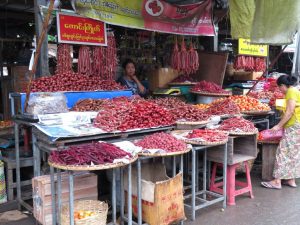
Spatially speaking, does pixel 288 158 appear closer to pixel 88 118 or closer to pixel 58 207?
pixel 88 118

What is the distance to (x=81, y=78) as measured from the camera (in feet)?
18.6

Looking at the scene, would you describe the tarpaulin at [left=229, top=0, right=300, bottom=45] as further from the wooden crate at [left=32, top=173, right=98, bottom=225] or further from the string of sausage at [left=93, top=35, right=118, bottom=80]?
the wooden crate at [left=32, top=173, right=98, bottom=225]

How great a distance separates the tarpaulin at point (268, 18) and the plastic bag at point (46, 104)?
3660mm

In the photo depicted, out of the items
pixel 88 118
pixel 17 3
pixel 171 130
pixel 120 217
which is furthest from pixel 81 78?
pixel 17 3

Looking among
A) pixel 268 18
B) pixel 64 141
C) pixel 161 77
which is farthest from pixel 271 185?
pixel 64 141

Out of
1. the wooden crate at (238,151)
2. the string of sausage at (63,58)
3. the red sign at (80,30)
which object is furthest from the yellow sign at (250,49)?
the string of sausage at (63,58)

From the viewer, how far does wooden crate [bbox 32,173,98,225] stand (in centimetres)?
393

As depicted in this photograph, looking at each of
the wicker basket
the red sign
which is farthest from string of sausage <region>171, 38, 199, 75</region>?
the wicker basket

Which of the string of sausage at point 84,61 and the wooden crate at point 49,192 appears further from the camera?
the string of sausage at point 84,61

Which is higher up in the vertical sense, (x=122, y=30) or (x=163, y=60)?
(x=122, y=30)

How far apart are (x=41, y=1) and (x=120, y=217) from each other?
3462 mm

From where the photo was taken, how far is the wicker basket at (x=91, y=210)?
3607 mm

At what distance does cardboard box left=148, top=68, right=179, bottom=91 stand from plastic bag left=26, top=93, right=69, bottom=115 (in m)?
3.33

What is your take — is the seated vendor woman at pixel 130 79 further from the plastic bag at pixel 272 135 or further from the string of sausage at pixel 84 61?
the plastic bag at pixel 272 135
